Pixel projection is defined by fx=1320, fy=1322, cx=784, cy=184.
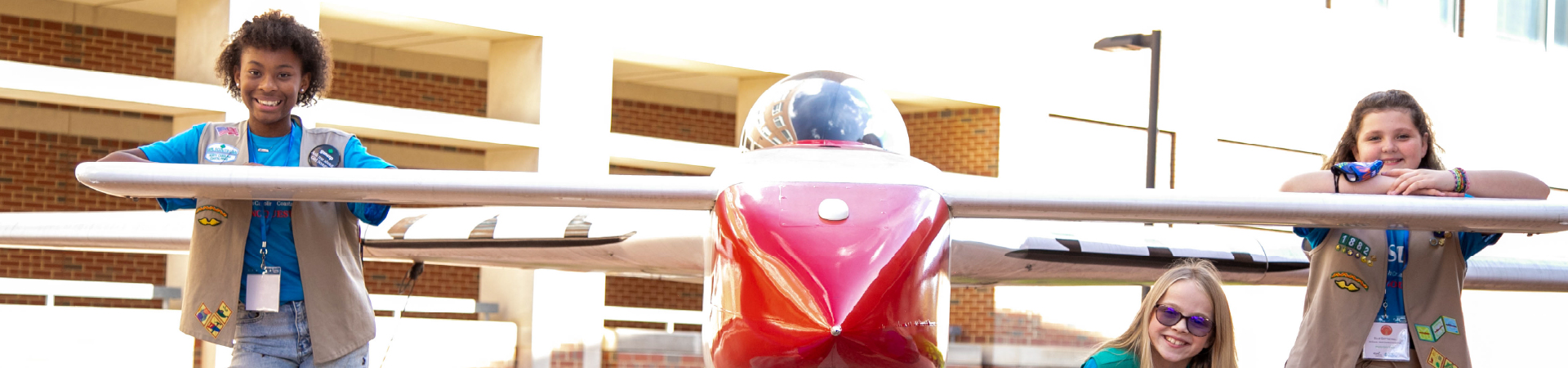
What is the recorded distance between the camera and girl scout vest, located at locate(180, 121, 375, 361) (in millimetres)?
3803

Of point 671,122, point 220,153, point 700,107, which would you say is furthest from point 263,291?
point 700,107

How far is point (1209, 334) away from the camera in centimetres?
343

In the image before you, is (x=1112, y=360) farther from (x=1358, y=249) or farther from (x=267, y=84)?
(x=267, y=84)

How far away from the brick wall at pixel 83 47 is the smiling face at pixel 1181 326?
1566 cm

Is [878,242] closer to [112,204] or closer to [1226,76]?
[112,204]

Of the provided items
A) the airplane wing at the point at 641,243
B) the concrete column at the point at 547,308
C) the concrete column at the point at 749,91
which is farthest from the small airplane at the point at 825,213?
the concrete column at the point at 749,91

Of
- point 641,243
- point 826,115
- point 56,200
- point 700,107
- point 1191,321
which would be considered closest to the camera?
point 1191,321

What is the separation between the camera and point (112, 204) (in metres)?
16.3

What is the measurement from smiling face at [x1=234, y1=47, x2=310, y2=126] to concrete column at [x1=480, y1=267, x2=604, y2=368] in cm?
993

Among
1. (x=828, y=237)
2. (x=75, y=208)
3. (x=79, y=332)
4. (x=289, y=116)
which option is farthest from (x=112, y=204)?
(x=828, y=237)

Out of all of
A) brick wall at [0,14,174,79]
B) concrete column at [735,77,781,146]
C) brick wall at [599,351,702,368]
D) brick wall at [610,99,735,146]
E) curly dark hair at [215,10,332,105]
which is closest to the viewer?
curly dark hair at [215,10,332,105]

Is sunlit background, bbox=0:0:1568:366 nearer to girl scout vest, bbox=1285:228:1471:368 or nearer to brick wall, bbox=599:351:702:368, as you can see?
brick wall, bbox=599:351:702:368

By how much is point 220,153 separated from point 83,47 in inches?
553

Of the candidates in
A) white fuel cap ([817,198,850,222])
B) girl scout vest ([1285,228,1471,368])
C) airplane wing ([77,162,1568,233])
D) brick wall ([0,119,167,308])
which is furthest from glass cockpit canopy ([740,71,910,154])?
brick wall ([0,119,167,308])
